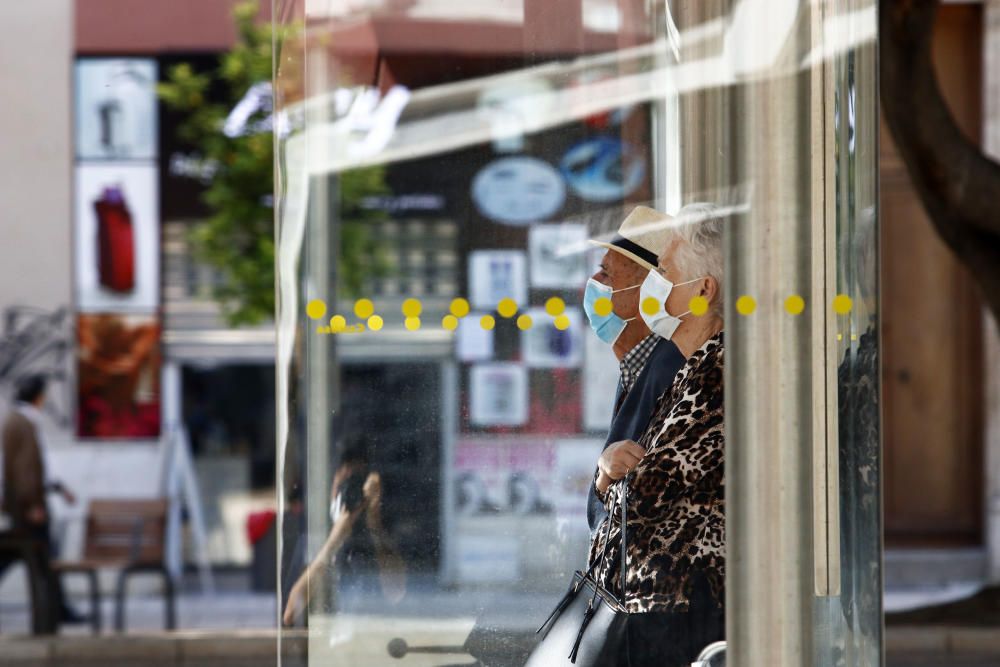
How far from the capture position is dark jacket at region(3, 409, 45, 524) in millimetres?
8883

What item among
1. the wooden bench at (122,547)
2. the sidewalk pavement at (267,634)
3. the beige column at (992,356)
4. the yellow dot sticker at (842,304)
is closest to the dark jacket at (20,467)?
the wooden bench at (122,547)

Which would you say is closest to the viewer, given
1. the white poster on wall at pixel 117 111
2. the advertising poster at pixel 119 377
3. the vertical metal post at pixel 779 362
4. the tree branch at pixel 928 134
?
the vertical metal post at pixel 779 362

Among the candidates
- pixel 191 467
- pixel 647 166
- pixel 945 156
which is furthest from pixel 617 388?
pixel 191 467

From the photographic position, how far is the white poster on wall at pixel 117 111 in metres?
10.6

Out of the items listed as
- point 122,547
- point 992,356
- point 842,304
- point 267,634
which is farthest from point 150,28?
point 842,304

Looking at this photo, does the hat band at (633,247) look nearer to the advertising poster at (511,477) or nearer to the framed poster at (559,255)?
the framed poster at (559,255)

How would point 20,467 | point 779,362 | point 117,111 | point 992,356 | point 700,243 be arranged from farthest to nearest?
point 117,111, point 992,356, point 20,467, point 700,243, point 779,362

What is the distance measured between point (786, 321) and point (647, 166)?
39cm

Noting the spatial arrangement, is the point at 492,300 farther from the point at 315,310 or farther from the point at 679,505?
the point at 679,505

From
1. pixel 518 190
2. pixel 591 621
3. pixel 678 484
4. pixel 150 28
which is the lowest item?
pixel 591 621

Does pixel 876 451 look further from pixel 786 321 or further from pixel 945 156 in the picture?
pixel 945 156

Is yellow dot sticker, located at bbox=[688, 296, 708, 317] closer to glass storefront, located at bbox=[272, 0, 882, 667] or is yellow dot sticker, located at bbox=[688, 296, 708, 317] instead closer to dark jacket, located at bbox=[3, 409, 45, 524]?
glass storefront, located at bbox=[272, 0, 882, 667]

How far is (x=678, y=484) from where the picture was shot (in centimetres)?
245

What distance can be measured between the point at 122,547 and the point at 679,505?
25.2 feet
